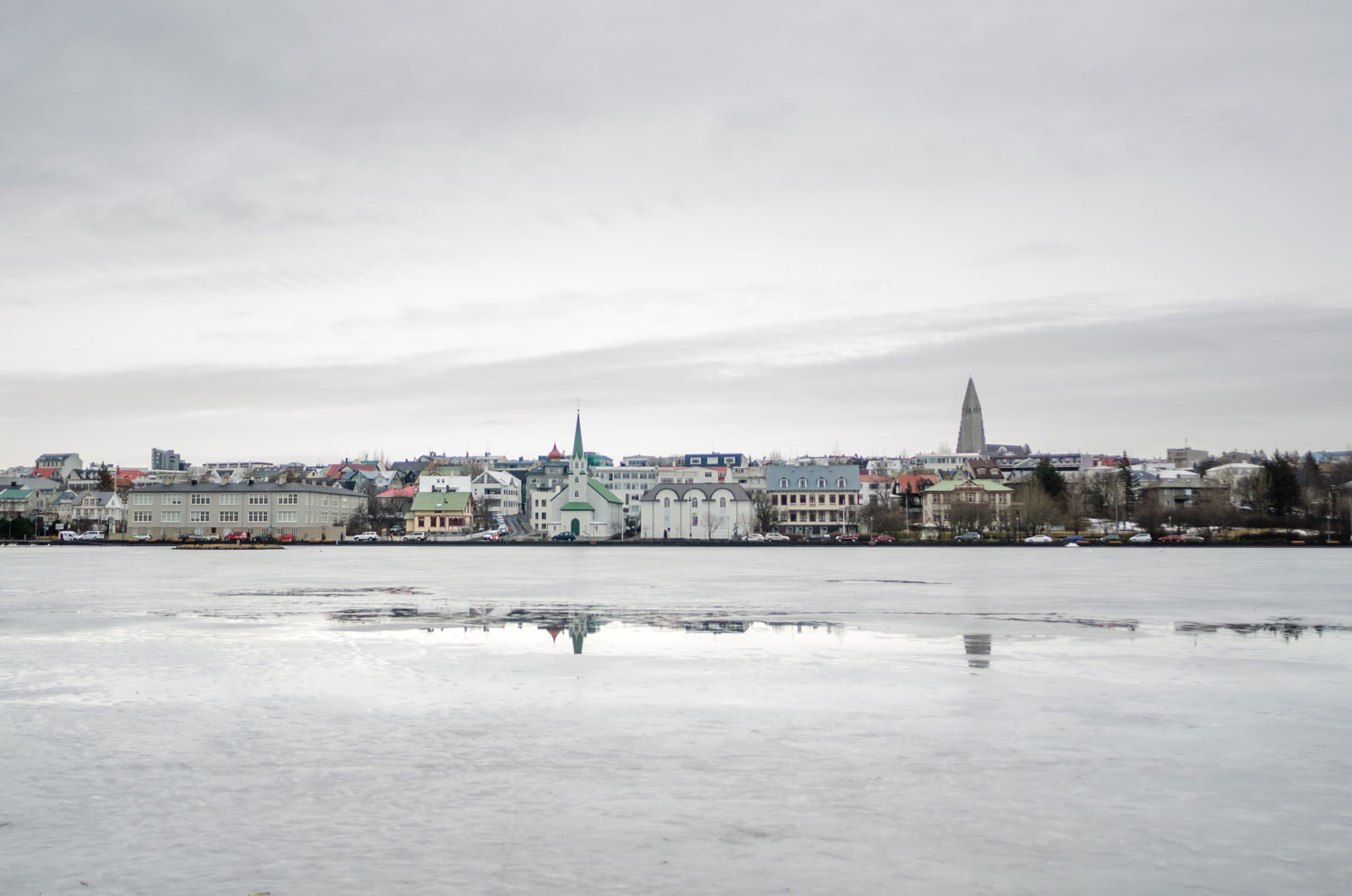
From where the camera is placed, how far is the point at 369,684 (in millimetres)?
13391

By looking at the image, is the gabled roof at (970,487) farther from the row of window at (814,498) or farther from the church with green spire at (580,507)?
the church with green spire at (580,507)

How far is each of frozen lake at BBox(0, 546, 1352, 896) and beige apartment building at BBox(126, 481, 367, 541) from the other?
118 metres

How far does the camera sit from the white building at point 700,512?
135 meters

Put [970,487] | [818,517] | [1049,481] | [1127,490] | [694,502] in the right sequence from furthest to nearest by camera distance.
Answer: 1. [818,517]
2. [970,487]
3. [694,502]
4. [1127,490]
5. [1049,481]

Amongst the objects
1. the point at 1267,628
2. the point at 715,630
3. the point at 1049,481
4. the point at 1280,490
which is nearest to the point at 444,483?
the point at 1049,481

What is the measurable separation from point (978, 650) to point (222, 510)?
131 meters

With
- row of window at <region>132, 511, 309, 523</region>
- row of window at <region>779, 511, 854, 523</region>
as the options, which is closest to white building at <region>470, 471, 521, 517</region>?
row of window at <region>132, 511, 309, 523</region>

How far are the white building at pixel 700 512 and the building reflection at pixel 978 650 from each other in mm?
115272

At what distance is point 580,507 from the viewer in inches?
5546

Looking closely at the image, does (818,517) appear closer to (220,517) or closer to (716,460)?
(716,460)

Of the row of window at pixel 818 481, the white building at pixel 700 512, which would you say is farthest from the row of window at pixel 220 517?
the row of window at pixel 818 481

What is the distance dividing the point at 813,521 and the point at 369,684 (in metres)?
133

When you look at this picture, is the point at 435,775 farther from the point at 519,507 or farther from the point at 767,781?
the point at 519,507

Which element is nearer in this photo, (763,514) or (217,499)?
(217,499)
